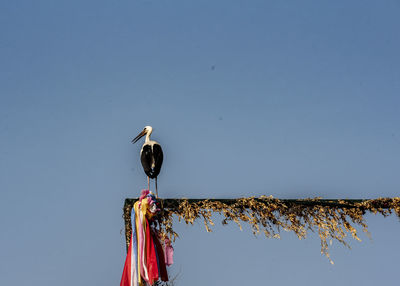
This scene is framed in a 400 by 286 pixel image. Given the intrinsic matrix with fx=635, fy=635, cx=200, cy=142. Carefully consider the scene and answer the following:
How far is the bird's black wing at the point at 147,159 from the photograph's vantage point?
9.38 m

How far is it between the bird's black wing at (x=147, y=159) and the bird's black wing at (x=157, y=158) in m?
0.07

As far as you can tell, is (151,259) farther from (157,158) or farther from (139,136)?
(139,136)

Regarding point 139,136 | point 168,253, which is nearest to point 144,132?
point 139,136

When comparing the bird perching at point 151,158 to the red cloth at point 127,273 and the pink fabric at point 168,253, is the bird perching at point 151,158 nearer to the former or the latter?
the pink fabric at point 168,253

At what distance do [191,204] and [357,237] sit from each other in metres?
2.45

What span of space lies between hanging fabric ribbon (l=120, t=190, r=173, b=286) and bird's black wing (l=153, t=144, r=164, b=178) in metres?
1.21

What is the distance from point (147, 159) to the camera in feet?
31.0

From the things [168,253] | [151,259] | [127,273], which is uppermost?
[168,253]

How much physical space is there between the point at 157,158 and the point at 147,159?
149 millimetres

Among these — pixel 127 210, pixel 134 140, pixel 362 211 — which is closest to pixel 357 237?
pixel 362 211

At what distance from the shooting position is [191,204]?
8.27m

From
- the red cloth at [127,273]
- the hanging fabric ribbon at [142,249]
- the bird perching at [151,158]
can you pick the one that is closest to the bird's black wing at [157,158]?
the bird perching at [151,158]

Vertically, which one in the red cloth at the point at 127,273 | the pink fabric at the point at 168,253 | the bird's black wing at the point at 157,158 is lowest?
the red cloth at the point at 127,273

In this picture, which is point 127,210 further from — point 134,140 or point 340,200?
point 134,140
